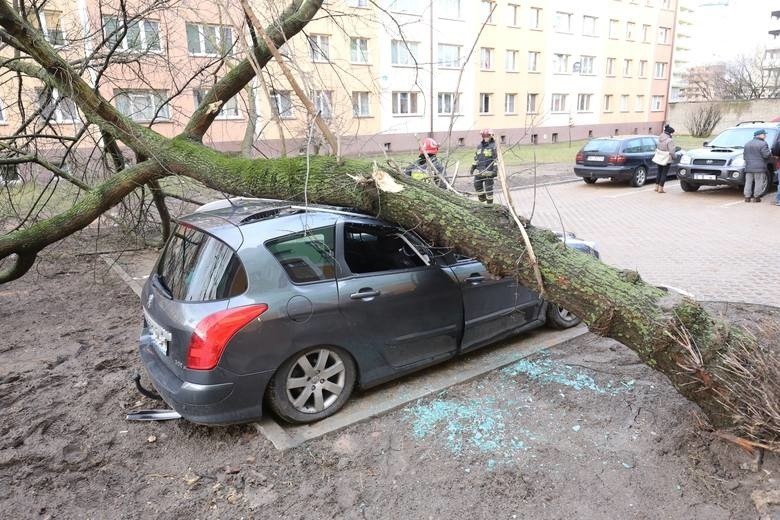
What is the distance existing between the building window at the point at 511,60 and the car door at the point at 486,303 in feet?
114

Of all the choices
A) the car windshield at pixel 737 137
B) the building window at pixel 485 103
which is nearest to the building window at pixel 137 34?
the car windshield at pixel 737 137

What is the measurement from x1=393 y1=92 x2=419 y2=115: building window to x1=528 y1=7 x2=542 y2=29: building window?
11.5m

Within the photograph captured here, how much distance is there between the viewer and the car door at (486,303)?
4207 mm

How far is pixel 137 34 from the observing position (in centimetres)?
742

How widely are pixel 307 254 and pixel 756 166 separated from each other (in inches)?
495

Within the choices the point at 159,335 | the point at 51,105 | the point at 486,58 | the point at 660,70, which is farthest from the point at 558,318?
the point at 660,70

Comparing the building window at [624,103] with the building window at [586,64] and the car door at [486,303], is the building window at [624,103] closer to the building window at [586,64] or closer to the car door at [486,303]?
the building window at [586,64]

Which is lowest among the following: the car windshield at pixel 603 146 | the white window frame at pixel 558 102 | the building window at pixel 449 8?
the car windshield at pixel 603 146

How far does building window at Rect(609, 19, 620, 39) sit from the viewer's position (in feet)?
137

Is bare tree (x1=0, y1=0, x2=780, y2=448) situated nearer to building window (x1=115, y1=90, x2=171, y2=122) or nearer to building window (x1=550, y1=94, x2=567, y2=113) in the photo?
building window (x1=115, y1=90, x2=171, y2=122)

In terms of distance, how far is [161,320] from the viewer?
340cm

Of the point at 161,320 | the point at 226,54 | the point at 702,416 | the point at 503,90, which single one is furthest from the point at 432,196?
the point at 503,90

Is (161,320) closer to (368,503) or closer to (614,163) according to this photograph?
(368,503)

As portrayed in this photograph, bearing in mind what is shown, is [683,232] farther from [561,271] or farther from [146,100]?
[146,100]
